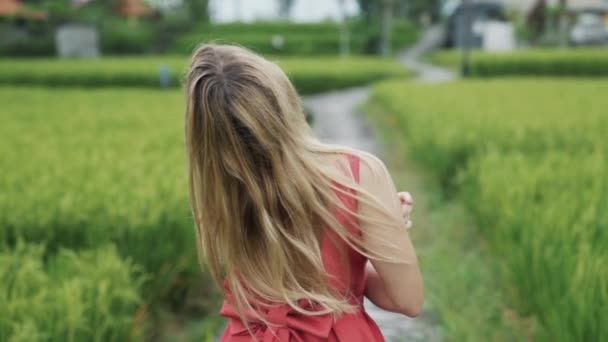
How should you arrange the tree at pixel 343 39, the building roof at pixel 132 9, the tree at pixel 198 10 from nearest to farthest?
the tree at pixel 343 39 → the tree at pixel 198 10 → the building roof at pixel 132 9

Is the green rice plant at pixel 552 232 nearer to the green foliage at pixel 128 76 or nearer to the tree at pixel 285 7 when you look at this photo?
the green foliage at pixel 128 76

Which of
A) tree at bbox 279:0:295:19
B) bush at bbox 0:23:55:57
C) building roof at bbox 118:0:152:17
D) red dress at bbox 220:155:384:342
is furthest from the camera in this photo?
tree at bbox 279:0:295:19

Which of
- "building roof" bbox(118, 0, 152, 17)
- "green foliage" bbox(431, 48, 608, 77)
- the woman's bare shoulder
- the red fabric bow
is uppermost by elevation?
"building roof" bbox(118, 0, 152, 17)

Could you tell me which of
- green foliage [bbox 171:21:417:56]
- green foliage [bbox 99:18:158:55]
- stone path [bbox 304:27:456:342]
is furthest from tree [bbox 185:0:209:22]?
stone path [bbox 304:27:456:342]

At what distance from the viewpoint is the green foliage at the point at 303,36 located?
109ft

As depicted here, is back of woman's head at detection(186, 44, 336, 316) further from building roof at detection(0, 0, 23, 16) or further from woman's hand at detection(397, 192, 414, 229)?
building roof at detection(0, 0, 23, 16)

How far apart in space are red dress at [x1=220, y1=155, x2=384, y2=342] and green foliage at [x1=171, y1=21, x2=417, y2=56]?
31.0 m

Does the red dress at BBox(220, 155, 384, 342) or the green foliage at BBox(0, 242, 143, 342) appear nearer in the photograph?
the red dress at BBox(220, 155, 384, 342)

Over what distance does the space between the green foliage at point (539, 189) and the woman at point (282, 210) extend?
863 millimetres

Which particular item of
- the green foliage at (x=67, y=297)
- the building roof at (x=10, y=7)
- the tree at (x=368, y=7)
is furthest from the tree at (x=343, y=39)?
the green foliage at (x=67, y=297)

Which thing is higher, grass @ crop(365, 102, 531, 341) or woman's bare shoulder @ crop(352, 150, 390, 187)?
woman's bare shoulder @ crop(352, 150, 390, 187)

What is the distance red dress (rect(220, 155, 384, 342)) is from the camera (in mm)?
1197

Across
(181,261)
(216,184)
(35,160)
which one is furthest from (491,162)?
(216,184)

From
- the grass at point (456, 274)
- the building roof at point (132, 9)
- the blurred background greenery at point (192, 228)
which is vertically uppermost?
the building roof at point (132, 9)
